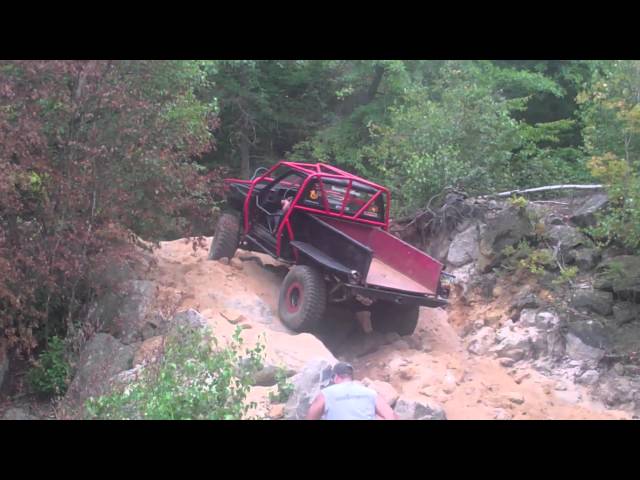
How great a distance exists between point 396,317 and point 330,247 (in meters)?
1.42

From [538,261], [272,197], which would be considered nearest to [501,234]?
[538,261]

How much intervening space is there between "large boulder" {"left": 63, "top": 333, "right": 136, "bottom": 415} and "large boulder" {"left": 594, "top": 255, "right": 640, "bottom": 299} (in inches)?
237

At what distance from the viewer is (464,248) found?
12531 mm

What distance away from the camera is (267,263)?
40.9 feet

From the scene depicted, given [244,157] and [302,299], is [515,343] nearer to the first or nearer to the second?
[302,299]

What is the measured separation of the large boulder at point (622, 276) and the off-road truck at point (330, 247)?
2.05 meters

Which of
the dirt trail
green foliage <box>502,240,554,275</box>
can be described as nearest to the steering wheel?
the dirt trail

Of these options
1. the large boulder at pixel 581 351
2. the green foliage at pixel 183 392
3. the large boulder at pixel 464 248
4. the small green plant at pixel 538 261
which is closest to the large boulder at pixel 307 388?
the green foliage at pixel 183 392

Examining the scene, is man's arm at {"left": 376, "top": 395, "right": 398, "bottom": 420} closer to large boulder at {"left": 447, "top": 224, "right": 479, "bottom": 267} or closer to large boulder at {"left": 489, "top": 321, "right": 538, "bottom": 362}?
large boulder at {"left": 489, "top": 321, "right": 538, "bottom": 362}

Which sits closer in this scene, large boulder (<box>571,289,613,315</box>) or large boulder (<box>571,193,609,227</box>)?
large boulder (<box>571,289,613,315</box>)

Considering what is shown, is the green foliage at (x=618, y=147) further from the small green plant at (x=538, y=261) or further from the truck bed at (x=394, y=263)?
the truck bed at (x=394, y=263)

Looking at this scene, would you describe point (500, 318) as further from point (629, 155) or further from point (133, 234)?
point (133, 234)

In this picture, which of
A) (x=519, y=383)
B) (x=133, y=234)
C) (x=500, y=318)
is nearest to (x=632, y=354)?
(x=519, y=383)

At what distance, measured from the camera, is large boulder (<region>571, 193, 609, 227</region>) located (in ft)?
37.8
